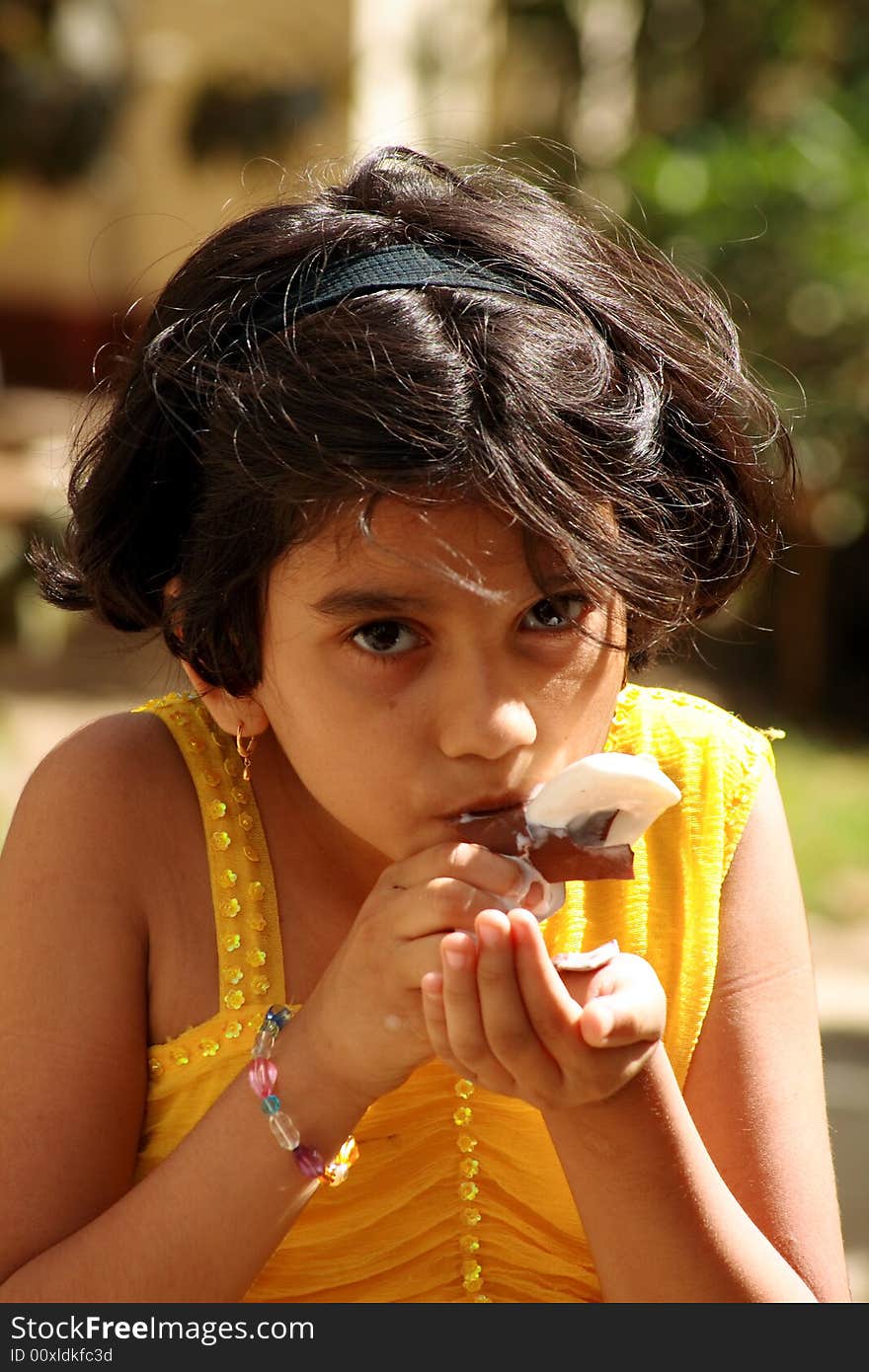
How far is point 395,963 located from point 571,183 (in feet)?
11.2

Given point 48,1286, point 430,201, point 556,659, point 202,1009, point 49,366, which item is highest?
point 49,366

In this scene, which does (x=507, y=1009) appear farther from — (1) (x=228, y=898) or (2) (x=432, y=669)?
(1) (x=228, y=898)

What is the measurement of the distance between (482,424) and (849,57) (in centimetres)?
880

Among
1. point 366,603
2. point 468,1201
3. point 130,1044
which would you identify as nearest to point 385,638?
point 366,603

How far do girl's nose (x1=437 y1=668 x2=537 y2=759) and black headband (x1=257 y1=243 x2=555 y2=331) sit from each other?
0.43 m

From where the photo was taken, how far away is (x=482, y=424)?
154cm

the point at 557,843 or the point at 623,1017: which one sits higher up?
the point at 557,843

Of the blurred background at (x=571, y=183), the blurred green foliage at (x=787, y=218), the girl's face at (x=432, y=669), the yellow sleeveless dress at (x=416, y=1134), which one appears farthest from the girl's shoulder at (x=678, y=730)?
the blurred green foliage at (x=787, y=218)

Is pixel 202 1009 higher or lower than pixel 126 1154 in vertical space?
higher

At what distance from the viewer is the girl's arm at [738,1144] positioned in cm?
156

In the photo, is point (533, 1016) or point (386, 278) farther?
point (386, 278)

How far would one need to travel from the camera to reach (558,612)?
1557 mm

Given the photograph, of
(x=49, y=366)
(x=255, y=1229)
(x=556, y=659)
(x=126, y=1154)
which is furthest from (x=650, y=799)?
(x=49, y=366)

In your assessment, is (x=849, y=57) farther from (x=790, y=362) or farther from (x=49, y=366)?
(x=49, y=366)
